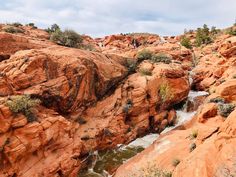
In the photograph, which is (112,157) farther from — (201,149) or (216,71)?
(216,71)

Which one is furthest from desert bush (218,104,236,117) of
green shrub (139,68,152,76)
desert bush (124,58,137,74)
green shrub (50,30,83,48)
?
green shrub (50,30,83,48)

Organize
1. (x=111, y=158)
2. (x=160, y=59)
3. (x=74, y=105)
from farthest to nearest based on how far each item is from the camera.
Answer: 1. (x=160, y=59)
2. (x=74, y=105)
3. (x=111, y=158)

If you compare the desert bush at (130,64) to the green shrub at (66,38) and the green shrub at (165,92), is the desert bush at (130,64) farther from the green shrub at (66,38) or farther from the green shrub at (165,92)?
the green shrub at (66,38)

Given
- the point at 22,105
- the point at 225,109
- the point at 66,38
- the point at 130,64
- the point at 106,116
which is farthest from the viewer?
the point at 66,38

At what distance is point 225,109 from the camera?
14.3 m

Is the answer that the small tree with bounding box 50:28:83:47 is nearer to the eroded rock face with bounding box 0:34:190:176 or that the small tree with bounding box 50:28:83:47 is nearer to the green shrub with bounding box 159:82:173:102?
the eroded rock face with bounding box 0:34:190:176

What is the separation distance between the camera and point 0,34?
1916cm

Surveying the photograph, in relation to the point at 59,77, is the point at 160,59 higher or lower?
higher

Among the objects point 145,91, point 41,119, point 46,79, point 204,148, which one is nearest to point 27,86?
point 46,79

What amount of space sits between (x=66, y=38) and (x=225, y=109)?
17.1m

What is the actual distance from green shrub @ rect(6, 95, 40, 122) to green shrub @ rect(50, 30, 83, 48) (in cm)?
1170

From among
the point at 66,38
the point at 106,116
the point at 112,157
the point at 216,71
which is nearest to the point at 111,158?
the point at 112,157

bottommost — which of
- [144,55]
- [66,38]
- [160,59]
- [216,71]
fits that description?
[216,71]

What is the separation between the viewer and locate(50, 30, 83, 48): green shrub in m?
26.0
